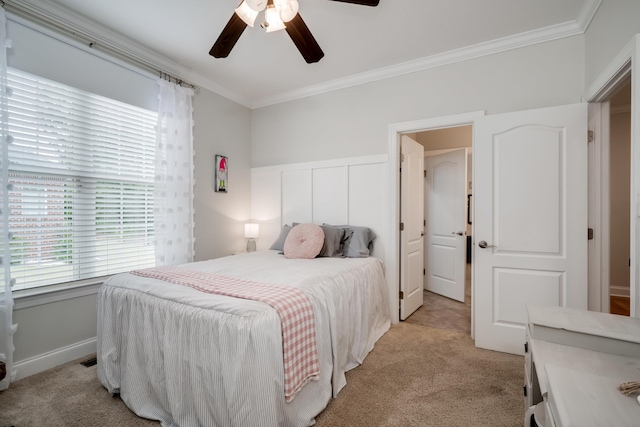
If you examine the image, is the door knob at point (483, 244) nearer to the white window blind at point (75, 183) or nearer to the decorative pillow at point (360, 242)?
the decorative pillow at point (360, 242)

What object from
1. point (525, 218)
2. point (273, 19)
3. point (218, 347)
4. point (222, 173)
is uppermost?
point (273, 19)

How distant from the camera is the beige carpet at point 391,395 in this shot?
5.50 feet

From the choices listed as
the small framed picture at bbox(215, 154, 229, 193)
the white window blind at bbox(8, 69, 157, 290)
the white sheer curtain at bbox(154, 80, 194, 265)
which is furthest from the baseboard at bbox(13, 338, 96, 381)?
the small framed picture at bbox(215, 154, 229, 193)

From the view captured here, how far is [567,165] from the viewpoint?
227 centimetres

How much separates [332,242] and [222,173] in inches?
66.6

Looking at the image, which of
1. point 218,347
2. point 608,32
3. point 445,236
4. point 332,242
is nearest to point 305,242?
point 332,242

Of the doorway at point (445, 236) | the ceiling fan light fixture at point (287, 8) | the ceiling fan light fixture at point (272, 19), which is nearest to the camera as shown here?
the ceiling fan light fixture at point (287, 8)

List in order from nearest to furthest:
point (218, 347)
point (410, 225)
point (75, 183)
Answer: point (218, 347)
point (75, 183)
point (410, 225)

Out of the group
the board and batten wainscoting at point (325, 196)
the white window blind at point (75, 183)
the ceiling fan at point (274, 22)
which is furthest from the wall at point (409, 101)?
the white window blind at point (75, 183)

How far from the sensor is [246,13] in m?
1.67

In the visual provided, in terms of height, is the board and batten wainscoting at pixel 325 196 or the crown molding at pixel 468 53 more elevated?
the crown molding at pixel 468 53

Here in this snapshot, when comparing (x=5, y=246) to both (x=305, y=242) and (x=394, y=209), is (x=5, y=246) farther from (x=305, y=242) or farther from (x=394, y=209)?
(x=394, y=209)

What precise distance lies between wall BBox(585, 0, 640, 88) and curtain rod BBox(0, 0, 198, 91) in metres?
3.50

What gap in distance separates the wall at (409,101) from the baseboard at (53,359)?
2.67 m
